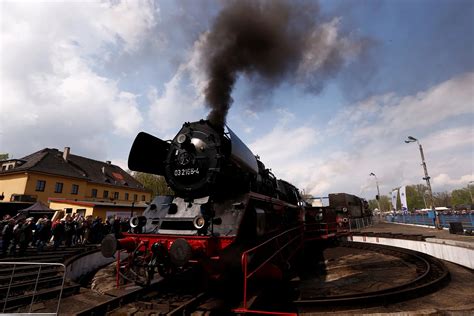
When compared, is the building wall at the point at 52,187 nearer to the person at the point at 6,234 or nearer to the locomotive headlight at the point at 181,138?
the person at the point at 6,234

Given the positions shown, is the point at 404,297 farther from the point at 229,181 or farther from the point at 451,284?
the point at 229,181

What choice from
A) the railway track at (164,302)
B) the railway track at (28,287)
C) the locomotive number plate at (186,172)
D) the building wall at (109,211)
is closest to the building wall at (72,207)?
the building wall at (109,211)

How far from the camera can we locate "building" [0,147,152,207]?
24562mm

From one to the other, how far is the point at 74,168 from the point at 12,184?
6.06m

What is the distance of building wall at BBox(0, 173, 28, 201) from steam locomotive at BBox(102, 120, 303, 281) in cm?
2478

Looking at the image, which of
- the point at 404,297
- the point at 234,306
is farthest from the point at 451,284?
the point at 234,306

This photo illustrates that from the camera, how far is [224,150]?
5832 mm

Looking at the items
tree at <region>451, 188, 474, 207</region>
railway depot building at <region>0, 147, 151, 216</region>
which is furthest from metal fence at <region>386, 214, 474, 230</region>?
tree at <region>451, 188, 474, 207</region>

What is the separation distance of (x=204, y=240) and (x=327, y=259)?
831cm

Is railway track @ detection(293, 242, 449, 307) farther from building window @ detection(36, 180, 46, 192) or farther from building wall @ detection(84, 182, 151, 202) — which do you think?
building wall @ detection(84, 182, 151, 202)

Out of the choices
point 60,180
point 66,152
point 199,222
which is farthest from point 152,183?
point 199,222

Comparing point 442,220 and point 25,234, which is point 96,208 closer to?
point 25,234

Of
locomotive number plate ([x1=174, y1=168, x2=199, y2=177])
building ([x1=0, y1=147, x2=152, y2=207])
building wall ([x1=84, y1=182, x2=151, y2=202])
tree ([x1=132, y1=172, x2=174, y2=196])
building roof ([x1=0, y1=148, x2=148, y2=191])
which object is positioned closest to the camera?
locomotive number plate ([x1=174, y1=168, x2=199, y2=177])

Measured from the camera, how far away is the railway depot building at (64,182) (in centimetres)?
2383
